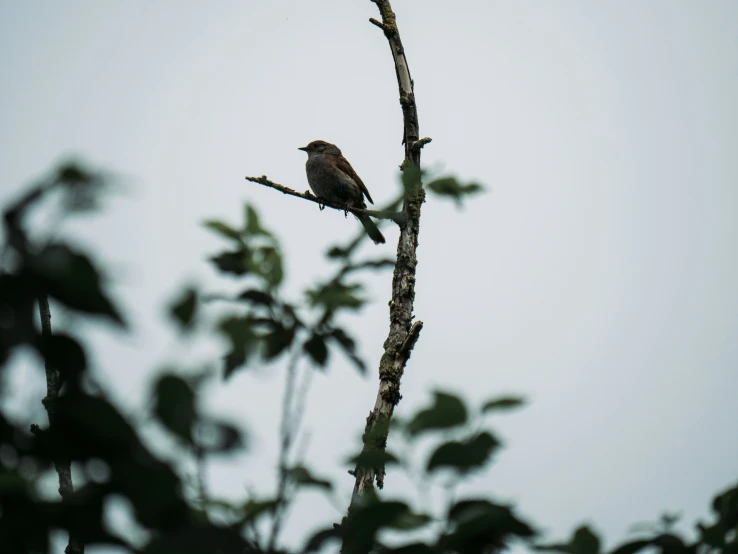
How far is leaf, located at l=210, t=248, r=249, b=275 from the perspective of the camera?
143 cm

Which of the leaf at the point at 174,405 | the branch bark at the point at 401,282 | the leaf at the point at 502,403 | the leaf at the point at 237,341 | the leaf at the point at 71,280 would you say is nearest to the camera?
the leaf at the point at 71,280

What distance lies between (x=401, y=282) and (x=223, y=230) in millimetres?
3053

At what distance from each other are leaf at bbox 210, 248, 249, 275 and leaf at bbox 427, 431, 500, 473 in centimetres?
51

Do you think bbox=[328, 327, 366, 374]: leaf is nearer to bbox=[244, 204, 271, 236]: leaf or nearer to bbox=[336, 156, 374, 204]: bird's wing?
bbox=[244, 204, 271, 236]: leaf

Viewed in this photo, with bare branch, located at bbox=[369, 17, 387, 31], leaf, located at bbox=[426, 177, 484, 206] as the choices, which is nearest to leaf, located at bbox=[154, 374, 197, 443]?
leaf, located at bbox=[426, 177, 484, 206]

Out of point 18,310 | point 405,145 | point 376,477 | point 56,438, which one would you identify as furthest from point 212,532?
point 405,145

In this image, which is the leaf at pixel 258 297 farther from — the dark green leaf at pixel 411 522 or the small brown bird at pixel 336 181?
the small brown bird at pixel 336 181

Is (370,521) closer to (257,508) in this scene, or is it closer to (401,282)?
(257,508)

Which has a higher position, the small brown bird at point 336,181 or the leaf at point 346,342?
the small brown bird at point 336,181

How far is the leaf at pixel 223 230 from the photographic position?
4.77 feet

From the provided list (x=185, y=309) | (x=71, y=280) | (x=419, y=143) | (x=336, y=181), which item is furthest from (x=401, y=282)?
(x=336, y=181)

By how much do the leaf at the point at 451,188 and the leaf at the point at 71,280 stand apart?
927 mm

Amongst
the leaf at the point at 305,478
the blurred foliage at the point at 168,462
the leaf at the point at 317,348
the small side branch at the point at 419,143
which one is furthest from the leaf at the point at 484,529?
the small side branch at the point at 419,143

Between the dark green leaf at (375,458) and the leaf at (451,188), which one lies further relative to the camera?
the leaf at (451,188)
